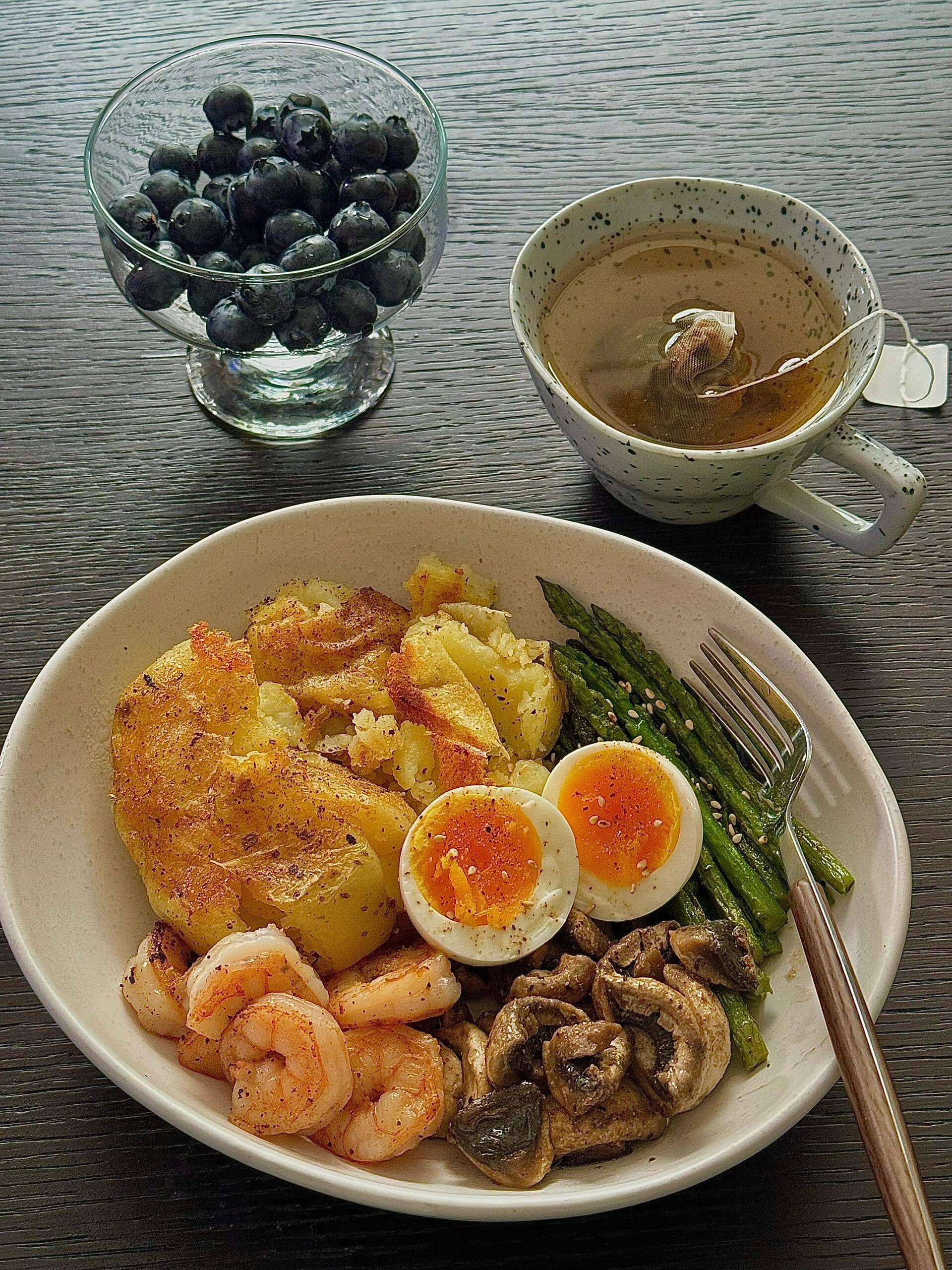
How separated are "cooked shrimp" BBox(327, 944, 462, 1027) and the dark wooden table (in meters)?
0.37

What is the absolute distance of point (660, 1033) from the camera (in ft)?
→ 7.79

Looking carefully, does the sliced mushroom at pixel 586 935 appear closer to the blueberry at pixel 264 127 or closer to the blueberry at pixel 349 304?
the blueberry at pixel 349 304

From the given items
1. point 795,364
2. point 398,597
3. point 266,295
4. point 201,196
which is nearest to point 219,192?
point 201,196

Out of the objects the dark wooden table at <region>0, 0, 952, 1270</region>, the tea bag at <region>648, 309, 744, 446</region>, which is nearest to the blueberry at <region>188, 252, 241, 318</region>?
the dark wooden table at <region>0, 0, 952, 1270</region>

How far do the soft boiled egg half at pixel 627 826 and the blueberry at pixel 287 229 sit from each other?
4.86 ft

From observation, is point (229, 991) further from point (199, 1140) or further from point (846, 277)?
point (846, 277)

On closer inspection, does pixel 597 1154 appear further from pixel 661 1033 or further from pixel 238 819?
pixel 238 819

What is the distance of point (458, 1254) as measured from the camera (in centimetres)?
237

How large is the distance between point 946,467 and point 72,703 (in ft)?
8.12

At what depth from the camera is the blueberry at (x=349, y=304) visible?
10.3ft

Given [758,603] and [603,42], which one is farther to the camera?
[603,42]

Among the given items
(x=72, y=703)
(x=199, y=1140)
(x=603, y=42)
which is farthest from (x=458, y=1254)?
(x=603, y=42)

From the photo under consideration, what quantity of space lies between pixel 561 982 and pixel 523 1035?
0.52ft

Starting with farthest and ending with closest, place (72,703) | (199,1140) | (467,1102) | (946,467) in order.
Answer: (946,467) < (72,703) < (467,1102) < (199,1140)
